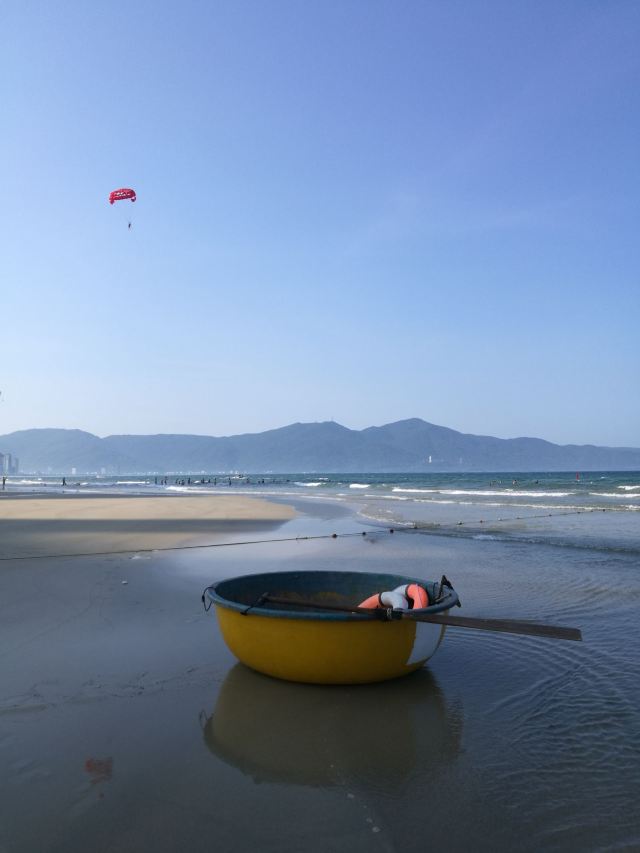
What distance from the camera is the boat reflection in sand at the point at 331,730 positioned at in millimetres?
3668

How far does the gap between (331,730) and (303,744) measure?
0.29 m

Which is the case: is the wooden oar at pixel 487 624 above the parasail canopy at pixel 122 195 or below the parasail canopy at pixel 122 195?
below

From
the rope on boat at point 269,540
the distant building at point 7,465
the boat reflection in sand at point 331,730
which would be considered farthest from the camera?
the distant building at point 7,465

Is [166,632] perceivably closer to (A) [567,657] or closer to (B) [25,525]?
(A) [567,657]

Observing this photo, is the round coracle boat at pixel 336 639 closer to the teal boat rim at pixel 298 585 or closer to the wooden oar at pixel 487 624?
the wooden oar at pixel 487 624

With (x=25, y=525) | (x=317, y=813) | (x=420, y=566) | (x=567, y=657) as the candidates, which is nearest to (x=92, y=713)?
(x=317, y=813)

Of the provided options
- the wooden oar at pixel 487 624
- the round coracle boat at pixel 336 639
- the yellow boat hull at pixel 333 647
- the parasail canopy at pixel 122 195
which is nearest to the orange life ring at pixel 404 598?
the round coracle boat at pixel 336 639

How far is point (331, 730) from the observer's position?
13.8 ft

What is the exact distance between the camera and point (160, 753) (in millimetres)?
3830

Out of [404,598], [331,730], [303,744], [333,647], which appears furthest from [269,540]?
[303,744]

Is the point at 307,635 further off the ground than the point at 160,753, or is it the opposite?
the point at 307,635

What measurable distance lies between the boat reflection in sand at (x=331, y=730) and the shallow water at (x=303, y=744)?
2 centimetres

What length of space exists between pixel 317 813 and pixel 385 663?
1.84 meters

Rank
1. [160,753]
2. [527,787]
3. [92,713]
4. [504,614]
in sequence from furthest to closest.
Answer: [504,614] → [92,713] → [160,753] → [527,787]
